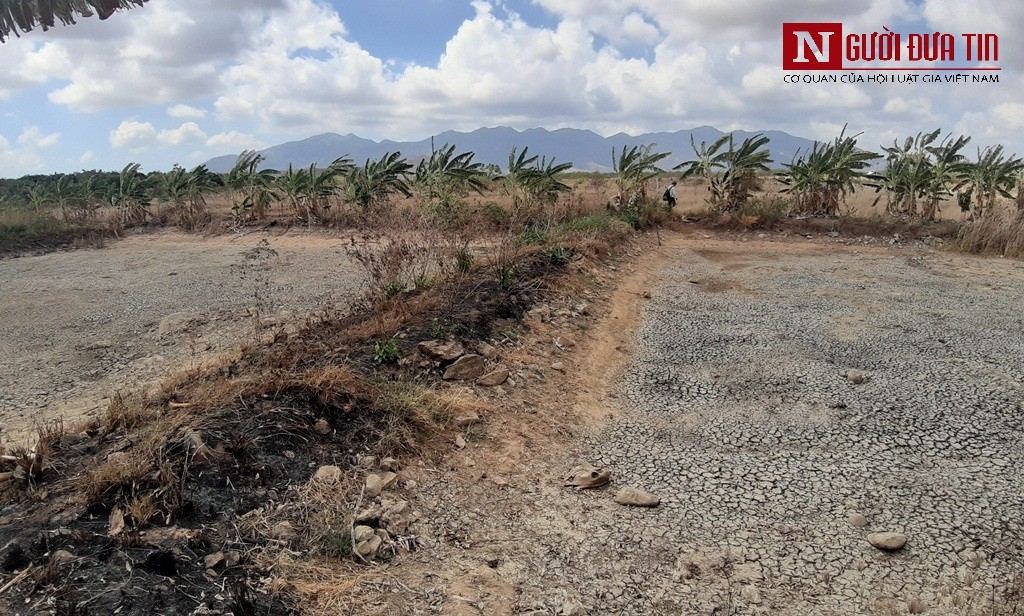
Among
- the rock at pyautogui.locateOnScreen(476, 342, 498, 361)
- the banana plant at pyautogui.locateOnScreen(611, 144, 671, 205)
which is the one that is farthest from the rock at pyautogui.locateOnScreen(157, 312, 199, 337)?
the banana plant at pyautogui.locateOnScreen(611, 144, 671, 205)

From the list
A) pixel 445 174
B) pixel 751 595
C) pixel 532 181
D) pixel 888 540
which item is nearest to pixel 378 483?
pixel 751 595

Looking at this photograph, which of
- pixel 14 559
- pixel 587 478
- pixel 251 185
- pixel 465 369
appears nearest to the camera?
pixel 14 559

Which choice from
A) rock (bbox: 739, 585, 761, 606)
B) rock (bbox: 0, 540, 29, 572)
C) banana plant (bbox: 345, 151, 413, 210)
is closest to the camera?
rock (bbox: 0, 540, 29, 572)

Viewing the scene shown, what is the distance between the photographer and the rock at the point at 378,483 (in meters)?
3.52

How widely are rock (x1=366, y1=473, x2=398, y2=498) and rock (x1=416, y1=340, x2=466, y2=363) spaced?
67.1 inches

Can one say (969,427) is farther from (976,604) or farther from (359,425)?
(359,425)

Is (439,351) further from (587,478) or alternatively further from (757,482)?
(757,482)

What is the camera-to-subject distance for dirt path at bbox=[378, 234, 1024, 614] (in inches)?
118

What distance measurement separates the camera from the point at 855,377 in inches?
228

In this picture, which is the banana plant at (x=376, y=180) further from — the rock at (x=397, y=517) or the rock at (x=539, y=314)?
the rock at (x=397, y=517)

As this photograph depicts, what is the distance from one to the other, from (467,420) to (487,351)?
4.12 ft

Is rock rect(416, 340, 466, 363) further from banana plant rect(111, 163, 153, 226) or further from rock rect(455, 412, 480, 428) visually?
banana plant rect(111, 163, 153, 226)

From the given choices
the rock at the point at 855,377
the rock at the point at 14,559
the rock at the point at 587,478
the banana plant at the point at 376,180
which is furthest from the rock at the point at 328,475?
the banana plant at the point at 376,180

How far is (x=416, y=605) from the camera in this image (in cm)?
273
